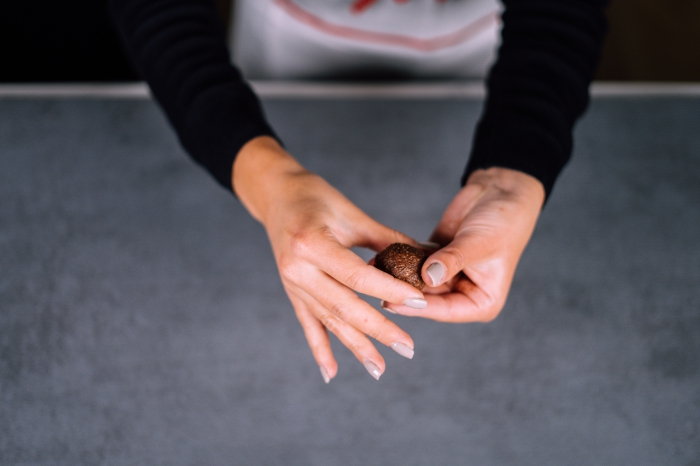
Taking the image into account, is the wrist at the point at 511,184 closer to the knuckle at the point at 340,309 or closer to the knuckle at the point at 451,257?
the knuckle at the point at 451,257

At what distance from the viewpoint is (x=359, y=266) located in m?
0.56

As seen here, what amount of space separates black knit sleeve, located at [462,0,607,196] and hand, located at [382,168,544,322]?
37 millimetres

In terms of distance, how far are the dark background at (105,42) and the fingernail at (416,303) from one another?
1.19m

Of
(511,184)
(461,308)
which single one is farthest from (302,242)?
(511,184)

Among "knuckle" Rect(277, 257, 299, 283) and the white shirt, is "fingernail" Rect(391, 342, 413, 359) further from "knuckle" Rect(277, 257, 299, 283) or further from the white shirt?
the white shirt

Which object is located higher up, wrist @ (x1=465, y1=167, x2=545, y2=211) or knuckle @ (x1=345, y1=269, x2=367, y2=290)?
wrist @ (x1=465, y1=167, x2=545, y2=211)

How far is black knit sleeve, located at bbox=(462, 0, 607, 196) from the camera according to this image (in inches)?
29.3

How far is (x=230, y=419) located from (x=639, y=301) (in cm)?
64

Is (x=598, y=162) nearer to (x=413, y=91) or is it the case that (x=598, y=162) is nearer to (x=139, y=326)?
(x=413, y=91)

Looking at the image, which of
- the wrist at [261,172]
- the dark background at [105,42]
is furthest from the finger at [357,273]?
the dark background at [105,42]

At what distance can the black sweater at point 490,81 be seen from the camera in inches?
29.0

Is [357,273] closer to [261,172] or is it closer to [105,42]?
[261,172]

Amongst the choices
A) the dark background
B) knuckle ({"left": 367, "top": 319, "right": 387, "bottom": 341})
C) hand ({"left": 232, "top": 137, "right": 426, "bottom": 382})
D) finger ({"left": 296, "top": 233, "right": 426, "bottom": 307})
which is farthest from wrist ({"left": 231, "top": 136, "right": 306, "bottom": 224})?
the dark background

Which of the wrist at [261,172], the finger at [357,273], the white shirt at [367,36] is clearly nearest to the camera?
the finger at [357,273]
